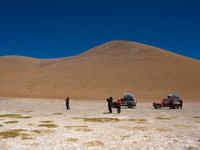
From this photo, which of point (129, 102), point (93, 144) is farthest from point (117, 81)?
point (93, 144)

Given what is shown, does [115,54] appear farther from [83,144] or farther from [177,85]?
[83,144]

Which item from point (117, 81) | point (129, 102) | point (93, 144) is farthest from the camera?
point (117, 81)

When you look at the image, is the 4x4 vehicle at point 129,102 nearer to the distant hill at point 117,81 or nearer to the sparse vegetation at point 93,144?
the distant hill at point 117,81

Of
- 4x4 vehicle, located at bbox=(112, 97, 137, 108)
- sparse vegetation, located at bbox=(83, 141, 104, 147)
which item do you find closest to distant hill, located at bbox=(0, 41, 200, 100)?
4x4 vehicle, located at bbox=(112, 97, 137, 108)

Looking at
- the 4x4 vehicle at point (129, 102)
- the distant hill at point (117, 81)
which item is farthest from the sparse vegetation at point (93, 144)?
the distant hill at point (117, 81)

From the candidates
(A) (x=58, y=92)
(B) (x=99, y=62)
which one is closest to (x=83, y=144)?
(A) (x=58, y=92)

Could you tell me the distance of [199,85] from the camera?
6769cm

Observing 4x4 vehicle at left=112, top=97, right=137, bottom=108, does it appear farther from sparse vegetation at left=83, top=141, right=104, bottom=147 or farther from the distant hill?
sparse vegetation at left=83, top=141, right=104, bottom=147

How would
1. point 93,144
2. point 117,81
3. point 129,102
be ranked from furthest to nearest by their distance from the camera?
point 117,81, point 129,102, point 93,144

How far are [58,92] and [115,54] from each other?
225ft

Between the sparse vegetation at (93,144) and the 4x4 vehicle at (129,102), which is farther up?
the 4x4 vehicle at (129,102)

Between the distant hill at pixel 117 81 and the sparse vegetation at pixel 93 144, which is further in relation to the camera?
the distant hill at pixel 117 81

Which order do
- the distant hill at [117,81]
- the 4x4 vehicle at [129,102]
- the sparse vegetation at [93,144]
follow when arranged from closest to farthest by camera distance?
the sparse vegetation at [93,144]
the 4x4 vehicle at [129,102]
the distant hill at [117,81]

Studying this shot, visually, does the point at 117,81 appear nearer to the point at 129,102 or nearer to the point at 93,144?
the point at 129,102
